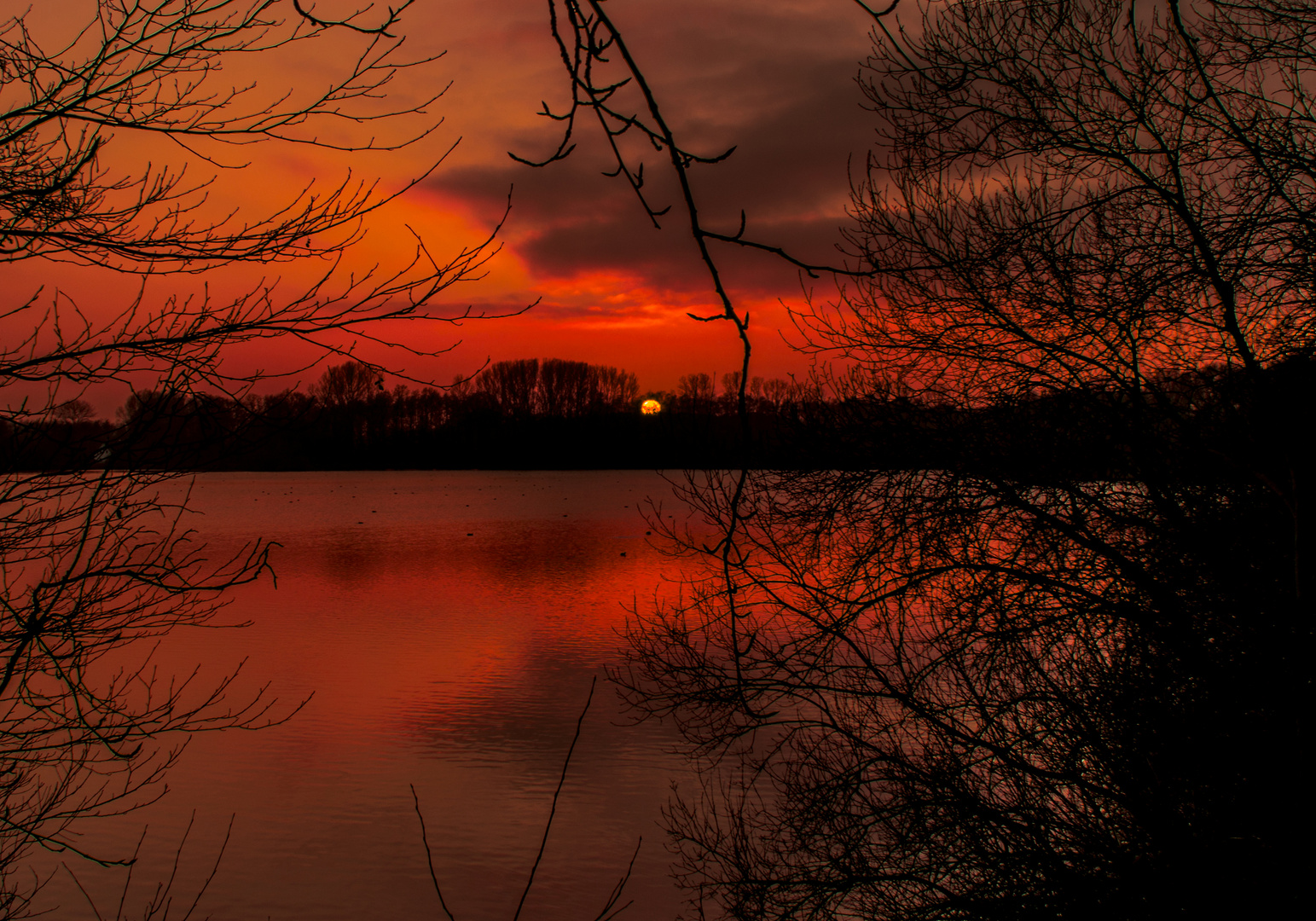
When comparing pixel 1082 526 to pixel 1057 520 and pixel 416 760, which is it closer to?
pixel 1057 520

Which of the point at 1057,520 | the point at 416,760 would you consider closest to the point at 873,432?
the point at 1057,520

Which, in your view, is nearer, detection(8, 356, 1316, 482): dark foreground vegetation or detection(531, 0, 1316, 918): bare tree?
detection(8, 356, 1316, 482): dark foreground vegetation

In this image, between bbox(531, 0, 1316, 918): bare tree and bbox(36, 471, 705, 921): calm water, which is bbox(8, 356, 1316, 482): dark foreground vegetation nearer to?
bbox(531, 0, 1316, 918): bare tree

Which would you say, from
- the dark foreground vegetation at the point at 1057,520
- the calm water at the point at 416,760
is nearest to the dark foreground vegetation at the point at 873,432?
the dark foreground vegetation at the point at 1057,520

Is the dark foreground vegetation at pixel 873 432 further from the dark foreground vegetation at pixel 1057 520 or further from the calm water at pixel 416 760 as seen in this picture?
the calm water at pixel 416 760

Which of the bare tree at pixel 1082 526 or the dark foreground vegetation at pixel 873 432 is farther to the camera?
the bare tree at pixel 1082 526

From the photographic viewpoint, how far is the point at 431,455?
83.5m

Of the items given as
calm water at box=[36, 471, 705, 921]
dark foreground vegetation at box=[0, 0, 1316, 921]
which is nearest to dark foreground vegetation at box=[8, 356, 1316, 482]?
dark foreground vegetation at box=[0, 0, 1316, 921]

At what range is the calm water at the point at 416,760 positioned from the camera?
9523 mm

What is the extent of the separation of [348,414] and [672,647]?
11.2 metres

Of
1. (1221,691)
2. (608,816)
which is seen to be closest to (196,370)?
(1221,691)

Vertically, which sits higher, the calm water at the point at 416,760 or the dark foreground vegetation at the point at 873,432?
the dark foreground vegetation at the point at 873,432

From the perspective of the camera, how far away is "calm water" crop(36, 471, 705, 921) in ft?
31.2

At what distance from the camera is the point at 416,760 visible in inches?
483
